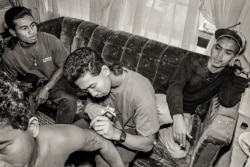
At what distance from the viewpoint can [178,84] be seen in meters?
2.43

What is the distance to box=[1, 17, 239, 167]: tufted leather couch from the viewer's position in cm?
196

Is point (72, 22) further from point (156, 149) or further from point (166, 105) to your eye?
point (156, 149)

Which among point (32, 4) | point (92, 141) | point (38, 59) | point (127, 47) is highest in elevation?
point (32, 4)

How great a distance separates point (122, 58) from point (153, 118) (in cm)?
132

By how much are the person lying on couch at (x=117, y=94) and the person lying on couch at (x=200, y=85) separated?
43 cm

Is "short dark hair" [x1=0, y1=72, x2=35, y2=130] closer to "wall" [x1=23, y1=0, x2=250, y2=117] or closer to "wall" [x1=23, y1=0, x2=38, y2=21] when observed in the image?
"wall" [x1=23, y1=0, x2=250, y2=117]

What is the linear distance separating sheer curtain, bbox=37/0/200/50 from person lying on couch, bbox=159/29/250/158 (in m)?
0.66

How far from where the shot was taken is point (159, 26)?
336 centimetres

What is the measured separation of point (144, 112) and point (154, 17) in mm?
1921

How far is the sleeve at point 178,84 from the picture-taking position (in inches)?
90.7

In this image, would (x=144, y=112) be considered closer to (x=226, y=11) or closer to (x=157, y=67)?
(x=157, y=67)

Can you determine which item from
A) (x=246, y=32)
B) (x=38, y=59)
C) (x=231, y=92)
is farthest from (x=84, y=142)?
(x=246, y=32)

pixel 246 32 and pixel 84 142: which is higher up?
pixel 246 32

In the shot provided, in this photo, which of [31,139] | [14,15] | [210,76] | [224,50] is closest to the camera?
A: [31,139]
